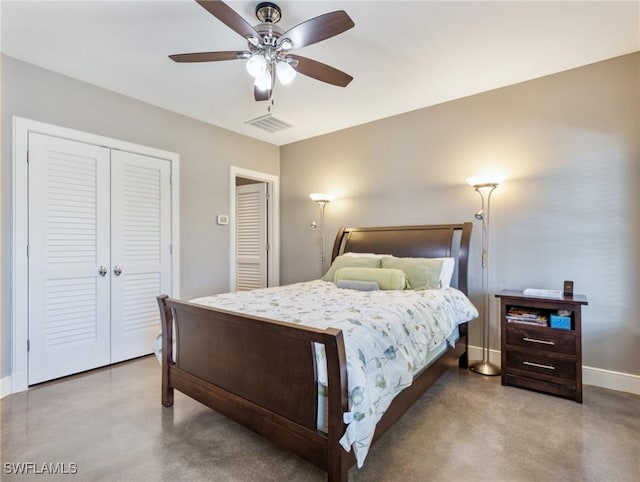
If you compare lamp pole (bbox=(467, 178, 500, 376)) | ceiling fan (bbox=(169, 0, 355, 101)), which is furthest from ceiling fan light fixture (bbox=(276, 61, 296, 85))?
lamp pole (bbox=(467, 178, 500, 376))

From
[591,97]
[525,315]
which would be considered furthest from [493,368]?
[591,97]

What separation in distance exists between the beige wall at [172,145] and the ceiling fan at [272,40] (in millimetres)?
1657

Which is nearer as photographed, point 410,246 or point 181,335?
point 181,335

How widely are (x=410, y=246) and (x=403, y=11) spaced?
219 cm

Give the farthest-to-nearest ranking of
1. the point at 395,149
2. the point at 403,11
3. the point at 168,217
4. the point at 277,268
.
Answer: the point at 277,268
the point at 395,149
the point at 168,217
the point at 403,11

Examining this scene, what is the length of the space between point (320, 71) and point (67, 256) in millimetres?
2764

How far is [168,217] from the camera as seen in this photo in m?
3.71

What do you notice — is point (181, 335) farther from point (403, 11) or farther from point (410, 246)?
point (403, 11)

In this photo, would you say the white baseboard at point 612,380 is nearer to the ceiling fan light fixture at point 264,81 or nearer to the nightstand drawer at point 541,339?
the nightstand drawer at point 541,339

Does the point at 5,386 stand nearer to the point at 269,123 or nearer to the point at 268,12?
the point at 268,12

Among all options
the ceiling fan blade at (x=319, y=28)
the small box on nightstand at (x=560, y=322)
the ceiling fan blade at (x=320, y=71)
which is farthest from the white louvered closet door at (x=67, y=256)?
the small box on nightstand at (x=560, y=322)

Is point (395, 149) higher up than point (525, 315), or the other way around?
point (395, 149)

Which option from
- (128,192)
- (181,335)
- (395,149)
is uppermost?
(395,149)

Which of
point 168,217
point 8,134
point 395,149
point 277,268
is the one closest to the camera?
point 8,134
